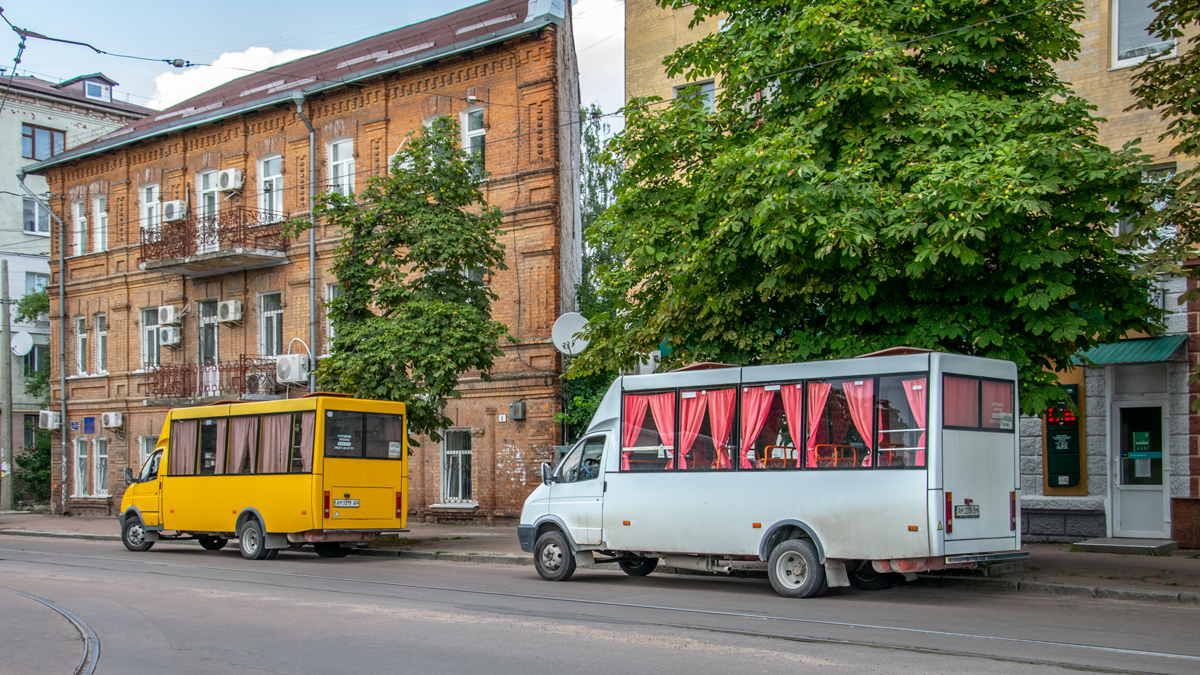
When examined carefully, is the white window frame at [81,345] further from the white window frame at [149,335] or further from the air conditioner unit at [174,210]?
the air conditioner unit at [174,210]

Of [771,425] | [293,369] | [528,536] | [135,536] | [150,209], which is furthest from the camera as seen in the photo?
[150,209]

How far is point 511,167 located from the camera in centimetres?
2462

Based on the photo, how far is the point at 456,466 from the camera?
25.0m

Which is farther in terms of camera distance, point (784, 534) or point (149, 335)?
point (149, 335)

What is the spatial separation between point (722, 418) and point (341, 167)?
703 inches

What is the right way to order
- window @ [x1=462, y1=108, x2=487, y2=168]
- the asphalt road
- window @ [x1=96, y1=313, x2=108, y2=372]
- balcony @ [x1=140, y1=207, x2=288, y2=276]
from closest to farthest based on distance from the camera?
1. the asphalt road
2. window @ [x1=462, y1=108, x2=487, y2=168]
3. balcony @ [x1=140, y1=207, x2=288, y2=276]
4. window @ [x1=96, y1=313, x2=108, y2=372]

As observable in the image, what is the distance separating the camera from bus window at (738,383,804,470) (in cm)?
1219

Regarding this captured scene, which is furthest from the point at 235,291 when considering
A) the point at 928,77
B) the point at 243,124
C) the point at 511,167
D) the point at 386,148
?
the point at 928,77

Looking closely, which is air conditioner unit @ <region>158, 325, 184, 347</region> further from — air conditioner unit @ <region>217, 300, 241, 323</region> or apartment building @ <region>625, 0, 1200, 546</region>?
apartment building @ <region>625, 0, 1200, 546</region>

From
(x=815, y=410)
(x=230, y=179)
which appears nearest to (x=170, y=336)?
(x=230, y=179)

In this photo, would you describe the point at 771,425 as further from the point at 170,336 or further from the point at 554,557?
the point at 170,336

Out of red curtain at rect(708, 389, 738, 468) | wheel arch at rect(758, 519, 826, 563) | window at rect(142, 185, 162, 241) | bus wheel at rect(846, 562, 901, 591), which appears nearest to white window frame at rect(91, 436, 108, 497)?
window at rect(142, 185, 162, 241)

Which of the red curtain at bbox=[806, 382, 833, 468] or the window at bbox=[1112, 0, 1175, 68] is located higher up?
the window at bbox=[1112, 0, 1175, 68]

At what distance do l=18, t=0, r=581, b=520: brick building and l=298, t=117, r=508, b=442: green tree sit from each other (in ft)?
10.8
